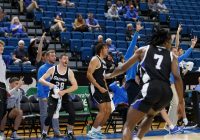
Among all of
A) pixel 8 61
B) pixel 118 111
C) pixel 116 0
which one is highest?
pixel 116 0

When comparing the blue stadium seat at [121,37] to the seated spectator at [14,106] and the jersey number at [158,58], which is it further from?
the jersey number at [158,58]

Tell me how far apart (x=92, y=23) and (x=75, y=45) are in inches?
81.9

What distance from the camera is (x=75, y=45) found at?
597 inches

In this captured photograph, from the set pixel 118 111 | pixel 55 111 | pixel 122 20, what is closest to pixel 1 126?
pixel 55 111

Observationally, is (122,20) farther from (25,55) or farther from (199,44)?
(25,55)

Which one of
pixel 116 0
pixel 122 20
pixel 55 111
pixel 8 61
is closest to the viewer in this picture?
pixel 55 111

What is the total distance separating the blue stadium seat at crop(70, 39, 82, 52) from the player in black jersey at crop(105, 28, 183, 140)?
881 centimetres

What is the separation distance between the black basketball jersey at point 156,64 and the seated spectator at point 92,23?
418 inches

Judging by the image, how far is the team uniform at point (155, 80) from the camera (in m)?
5.95

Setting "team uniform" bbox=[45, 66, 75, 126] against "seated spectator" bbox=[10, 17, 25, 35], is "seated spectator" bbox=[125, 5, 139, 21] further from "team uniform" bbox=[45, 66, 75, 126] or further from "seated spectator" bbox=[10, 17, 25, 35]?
"team uniform" bbox=[45, 66, 75, 126]

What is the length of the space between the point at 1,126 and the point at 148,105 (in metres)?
4.05

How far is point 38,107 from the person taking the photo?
422 inches

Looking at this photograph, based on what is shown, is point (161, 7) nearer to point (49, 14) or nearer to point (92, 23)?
point (92, 23)

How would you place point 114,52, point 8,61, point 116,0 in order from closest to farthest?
point 8,61, point 114,52, point 116,0
